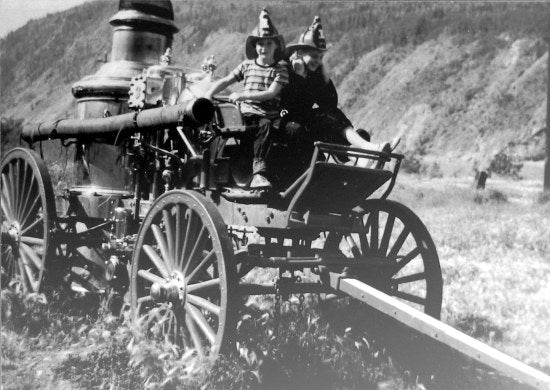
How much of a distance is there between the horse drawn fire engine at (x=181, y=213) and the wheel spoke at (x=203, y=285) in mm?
10

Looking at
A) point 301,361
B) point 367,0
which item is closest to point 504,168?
point 301,361

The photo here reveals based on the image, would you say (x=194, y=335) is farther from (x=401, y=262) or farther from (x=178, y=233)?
(x=401, y=262)

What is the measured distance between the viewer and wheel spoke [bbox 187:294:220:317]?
14.5ft

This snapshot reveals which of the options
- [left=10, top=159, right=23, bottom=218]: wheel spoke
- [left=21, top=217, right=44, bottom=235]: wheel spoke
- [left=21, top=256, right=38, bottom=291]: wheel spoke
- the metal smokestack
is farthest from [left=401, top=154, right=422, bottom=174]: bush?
[left=21, top=256, right=38, bottom=291]: wheel spoke

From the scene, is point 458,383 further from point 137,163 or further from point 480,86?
point 480,86

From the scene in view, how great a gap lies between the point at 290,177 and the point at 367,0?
46.6m

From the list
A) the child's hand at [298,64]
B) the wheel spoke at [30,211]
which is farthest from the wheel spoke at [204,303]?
the wheel spoke at [30,211]

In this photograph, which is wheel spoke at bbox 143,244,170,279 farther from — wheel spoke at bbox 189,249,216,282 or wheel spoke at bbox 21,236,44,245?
wheel spoke at bbox 21,236,44,245

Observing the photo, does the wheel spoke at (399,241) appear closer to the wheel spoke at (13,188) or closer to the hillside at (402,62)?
the wheel spoke at (13,188)

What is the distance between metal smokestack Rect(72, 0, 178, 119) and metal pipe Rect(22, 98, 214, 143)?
0.39 meters

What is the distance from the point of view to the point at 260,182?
4.86 meters

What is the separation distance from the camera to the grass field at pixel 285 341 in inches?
177

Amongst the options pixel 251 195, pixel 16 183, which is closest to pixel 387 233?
pixel 251 195

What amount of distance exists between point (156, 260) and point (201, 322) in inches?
27.1
